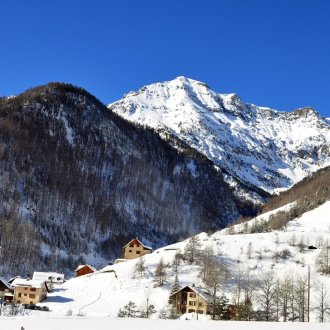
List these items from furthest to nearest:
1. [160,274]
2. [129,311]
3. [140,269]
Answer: [140,269], [160,274], [129,311]

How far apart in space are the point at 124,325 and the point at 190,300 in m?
38.5

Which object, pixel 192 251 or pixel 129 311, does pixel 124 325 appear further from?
pixel 192 251

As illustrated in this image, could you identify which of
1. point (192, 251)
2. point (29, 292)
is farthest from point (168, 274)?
point (29, 292)

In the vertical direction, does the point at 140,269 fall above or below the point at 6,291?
above

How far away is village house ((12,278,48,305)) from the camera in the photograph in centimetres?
9100

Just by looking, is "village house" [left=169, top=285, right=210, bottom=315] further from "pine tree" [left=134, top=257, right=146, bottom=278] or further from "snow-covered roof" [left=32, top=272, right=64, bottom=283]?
"snow-covered roof" [left=32, top=272, right=64, bottom=283]

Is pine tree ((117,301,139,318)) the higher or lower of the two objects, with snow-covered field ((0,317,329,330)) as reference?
higher

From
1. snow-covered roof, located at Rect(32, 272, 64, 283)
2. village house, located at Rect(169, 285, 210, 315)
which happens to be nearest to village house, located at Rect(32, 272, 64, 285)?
snow-covered roof, located at Rect(32, 272, 64, 283)

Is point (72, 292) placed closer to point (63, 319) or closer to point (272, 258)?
point (272, 258)

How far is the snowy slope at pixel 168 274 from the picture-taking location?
8438 centimetres

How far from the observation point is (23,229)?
542 ft

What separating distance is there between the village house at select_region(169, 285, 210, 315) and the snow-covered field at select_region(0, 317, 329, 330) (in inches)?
1322

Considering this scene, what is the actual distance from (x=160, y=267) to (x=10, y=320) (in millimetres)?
53525

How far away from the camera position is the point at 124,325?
42750 mm
